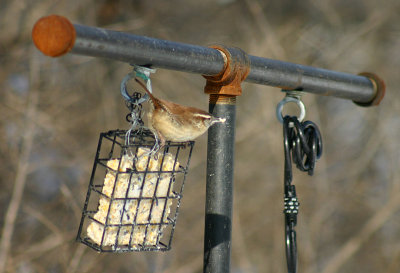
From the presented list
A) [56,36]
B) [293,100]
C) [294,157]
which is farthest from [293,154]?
[56,36]

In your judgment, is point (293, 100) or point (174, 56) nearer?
point (174, 56)

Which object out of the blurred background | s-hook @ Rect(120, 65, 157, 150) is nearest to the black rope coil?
s-hook @ Rect(120, 65, 157, 150)

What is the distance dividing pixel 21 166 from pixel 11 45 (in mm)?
1146

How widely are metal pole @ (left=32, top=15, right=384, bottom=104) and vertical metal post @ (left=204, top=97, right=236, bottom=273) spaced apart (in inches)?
6.8

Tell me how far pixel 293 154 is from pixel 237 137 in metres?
4.28

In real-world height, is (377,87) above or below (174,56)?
above

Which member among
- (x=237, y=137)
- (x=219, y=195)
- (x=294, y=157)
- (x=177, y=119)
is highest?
(x=237, y=137)

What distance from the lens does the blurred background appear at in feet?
16.8

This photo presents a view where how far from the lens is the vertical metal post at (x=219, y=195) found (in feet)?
5.14

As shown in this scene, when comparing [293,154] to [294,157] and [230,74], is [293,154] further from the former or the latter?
[230,74]

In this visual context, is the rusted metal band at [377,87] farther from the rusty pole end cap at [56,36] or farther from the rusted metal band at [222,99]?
the rusty pole end cap at [56,36]

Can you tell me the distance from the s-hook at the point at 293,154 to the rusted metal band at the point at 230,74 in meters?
0.27

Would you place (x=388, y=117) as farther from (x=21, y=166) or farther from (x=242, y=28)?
(x=21, y=166)

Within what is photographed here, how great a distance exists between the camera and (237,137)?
6082 millimetres
